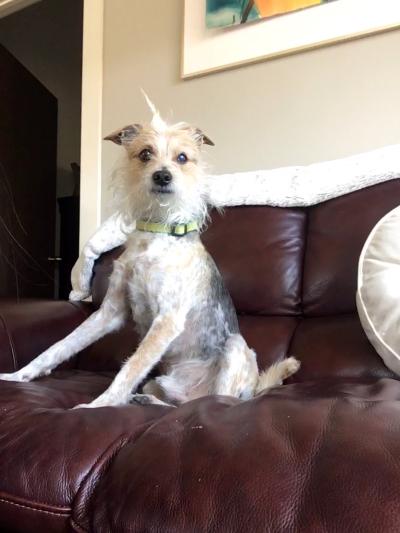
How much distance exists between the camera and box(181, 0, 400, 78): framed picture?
1.90m

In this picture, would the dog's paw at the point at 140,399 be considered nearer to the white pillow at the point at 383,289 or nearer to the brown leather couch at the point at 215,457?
the brown leather couch at the point at 215,457

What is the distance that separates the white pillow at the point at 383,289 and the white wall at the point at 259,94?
0.61 metres

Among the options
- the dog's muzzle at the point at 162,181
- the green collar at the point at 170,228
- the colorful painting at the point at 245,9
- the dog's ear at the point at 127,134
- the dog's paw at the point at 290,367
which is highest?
the colorful painting at the point at 245,9

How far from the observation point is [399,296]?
1310 mm

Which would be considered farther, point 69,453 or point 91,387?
point 91,387

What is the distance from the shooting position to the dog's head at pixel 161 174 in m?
1.63

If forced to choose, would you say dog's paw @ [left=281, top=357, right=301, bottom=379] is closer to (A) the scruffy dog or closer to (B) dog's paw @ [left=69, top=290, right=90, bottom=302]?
(A) the scruffy dog

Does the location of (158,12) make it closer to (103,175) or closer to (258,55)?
(258,55)

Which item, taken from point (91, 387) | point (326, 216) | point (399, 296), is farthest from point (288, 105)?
point (91, 387)

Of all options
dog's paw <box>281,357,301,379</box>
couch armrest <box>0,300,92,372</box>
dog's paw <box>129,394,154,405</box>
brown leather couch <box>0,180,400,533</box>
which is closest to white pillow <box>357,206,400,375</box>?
brown leather couch <box>0,180,400,533</box>

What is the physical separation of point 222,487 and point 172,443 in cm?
14

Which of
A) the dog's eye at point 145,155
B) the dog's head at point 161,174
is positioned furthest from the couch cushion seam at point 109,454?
the dog's eye at point 145,155

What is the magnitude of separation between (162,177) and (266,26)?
990 mm

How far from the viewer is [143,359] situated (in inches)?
53.9
